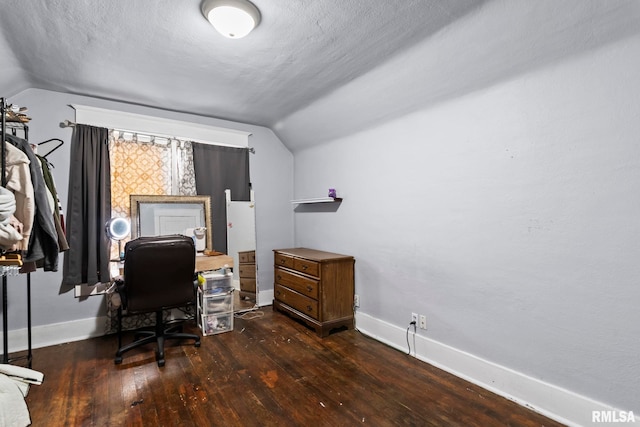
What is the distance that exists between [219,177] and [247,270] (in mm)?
1251

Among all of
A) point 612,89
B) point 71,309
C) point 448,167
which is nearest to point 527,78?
point 612,89

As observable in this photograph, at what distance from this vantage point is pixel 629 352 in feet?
5.31

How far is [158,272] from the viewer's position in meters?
2.50

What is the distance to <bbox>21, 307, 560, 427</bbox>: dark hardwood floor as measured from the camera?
1877mm

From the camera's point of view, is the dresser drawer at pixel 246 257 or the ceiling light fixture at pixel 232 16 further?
the dresser drawer at pixel 246 257

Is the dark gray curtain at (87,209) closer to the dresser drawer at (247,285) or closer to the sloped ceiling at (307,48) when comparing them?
the sloped ceiling at (307,48)

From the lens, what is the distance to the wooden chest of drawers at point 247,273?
13.0 feet

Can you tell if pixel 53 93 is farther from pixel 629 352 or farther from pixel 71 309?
pixel 629 352

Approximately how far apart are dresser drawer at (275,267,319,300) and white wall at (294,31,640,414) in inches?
26.5

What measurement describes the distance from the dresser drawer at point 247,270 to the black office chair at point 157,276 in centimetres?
127

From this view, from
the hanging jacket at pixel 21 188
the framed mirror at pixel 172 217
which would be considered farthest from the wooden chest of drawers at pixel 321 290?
the hanging jacket at pixel 21 188

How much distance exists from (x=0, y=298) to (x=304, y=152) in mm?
3516

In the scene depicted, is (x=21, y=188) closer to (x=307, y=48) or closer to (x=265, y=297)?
(x=307, y=48)

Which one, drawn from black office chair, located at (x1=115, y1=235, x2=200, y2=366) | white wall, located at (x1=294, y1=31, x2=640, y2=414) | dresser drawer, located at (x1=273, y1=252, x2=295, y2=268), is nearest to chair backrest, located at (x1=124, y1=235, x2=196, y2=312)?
black office chair, located at (x1=115, y1=235, x2=200, y2=366)
